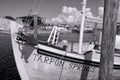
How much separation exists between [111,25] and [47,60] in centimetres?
509

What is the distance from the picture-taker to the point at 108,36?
18.5 feet

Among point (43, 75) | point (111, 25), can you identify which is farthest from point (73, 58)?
point (111, 25)

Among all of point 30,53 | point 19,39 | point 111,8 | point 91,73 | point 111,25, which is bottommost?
point 91,73

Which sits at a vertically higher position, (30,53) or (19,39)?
(19,39)

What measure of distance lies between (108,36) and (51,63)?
490 cm

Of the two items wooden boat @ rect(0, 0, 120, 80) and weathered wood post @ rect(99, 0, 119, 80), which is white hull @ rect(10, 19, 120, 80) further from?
weathered wood post @ rect(99, 0, 119, 80)

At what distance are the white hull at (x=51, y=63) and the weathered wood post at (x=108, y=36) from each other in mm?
3815

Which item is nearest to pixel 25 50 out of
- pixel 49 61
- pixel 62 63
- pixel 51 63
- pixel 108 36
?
pixel 49 61

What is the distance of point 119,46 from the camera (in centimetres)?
1105

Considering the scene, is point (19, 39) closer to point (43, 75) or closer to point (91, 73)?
point (43, 75)

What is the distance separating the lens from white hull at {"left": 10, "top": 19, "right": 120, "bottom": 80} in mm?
9297

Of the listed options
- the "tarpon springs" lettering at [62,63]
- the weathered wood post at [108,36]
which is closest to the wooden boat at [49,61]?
the "tarpon springs" lettering at [62,63]

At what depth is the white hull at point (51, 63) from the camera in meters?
9.30

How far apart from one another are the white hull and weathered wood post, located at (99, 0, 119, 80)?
382cm
